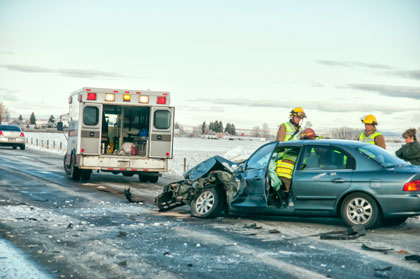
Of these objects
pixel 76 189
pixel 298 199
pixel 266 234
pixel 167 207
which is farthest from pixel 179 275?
pixel 76 189

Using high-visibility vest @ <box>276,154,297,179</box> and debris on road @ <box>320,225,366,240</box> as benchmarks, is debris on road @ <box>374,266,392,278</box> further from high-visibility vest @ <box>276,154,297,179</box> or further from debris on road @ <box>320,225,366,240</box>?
high-visibility vest @ <box>276,154,297,179</box>

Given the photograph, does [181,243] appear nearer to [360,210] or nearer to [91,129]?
[360,210]

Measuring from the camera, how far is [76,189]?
16.5 metres

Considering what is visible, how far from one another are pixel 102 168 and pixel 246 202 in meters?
8.22

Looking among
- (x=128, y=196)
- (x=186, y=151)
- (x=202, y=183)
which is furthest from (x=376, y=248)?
(x=186, y=151)

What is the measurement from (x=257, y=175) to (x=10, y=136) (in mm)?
33021

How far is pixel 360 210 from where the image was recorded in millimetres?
10250

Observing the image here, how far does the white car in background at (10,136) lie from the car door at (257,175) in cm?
3234

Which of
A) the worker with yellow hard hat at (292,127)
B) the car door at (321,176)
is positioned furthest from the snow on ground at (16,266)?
the worker with yellow hard hat at (292,127)

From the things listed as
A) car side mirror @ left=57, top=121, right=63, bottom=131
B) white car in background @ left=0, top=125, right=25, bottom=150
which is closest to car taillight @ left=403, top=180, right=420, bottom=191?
car side mirror @ left=57, top=121, right=63, bottom=131

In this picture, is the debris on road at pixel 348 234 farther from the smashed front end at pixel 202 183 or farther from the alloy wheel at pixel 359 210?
the smashed front end at pixel 202 183

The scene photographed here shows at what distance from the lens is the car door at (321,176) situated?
1045 cm

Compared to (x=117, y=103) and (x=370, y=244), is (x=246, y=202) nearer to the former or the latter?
(x=370, y=244)

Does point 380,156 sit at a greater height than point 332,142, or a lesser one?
lesser
